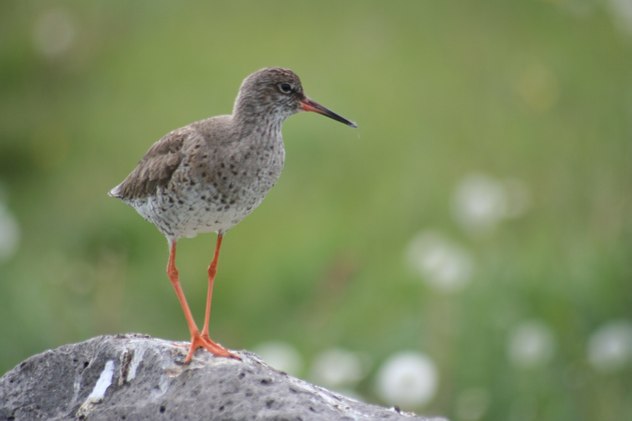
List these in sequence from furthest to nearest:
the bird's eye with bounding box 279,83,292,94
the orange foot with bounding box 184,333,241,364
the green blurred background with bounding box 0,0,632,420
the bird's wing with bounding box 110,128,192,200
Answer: the green blurred background with bounding box 0,0,632,420 < the bird's eye with bounding box 279,83,292,94 < the bird's wing with bounding box 110,128,192,200 < the orange foot with bounding box 184,333,241,364

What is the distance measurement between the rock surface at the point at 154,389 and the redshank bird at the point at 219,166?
42 cm

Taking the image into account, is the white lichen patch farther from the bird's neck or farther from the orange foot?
the bird's neck

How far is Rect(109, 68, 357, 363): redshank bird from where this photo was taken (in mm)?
6574

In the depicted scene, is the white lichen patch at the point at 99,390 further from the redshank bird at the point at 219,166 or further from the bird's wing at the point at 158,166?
the bird's wing at the point at 158,166

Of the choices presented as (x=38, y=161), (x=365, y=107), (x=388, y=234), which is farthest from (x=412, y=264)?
Result: (x=38, y=161)

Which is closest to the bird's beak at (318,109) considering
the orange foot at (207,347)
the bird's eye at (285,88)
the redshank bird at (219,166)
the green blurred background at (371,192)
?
the redshank bird at (219,166)

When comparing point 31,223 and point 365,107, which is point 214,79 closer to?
point 365,107

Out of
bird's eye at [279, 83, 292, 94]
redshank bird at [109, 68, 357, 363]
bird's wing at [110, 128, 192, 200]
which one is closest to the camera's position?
redshank bird at [109, 68, 357, 363]

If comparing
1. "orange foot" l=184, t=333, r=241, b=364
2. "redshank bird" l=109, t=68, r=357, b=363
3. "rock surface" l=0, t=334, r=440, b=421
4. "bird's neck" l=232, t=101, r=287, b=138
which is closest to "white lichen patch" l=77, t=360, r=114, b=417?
"rock surface" l=0, t=334, r=440, b=421

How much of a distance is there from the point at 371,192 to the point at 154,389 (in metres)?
8.81

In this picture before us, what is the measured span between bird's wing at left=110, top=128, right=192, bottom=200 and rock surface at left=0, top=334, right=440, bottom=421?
38.8 inches

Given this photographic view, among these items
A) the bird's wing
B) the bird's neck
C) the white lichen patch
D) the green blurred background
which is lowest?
the white lichen patch

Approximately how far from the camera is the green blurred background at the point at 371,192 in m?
10.2

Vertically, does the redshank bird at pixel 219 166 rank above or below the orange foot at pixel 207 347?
above
